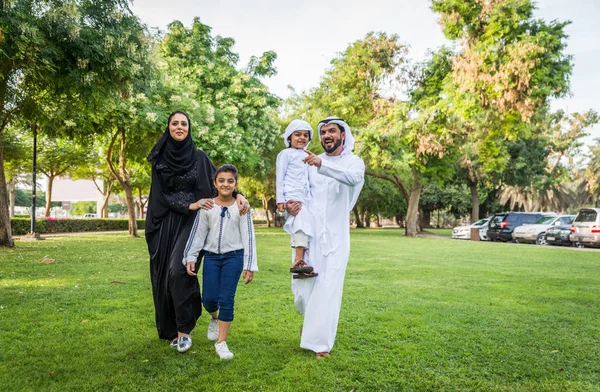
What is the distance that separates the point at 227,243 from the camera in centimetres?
448

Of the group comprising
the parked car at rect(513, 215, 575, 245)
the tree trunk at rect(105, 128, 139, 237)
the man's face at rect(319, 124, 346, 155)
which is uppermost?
the tree trunk at rect(105, 128, 139, 237)

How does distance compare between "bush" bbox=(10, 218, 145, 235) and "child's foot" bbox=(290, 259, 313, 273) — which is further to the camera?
"bush" bbox=(10, 218, 145, 235)

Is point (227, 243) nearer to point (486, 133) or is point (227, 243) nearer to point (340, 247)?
point (340, 247)

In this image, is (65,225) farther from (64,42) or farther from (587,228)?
(587,228)

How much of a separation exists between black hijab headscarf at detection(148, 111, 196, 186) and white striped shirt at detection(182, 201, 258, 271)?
19.3 inches

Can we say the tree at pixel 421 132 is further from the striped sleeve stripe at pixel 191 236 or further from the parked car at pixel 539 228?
the striped sleeve stripe at pixel 191 236

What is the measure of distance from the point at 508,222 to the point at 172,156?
84.4ft

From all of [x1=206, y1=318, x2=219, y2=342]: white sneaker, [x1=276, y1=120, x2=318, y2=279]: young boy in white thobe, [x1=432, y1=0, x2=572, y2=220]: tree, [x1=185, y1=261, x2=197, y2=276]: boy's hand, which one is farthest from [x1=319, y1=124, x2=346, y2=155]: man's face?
[x1=432, y1=0, x2=572, y2=220]: tree

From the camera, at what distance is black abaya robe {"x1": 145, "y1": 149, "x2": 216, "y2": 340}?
458 centimetres

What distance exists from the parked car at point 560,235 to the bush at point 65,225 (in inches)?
1043

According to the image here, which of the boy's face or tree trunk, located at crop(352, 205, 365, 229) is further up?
the boy's face

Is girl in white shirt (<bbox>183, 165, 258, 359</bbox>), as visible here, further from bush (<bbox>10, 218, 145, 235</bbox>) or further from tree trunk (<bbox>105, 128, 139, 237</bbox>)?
bush (<bbox>10, 218, 145, 235</bbox>)

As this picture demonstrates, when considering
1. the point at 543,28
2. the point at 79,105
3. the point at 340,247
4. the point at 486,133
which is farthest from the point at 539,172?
the point at 340,247

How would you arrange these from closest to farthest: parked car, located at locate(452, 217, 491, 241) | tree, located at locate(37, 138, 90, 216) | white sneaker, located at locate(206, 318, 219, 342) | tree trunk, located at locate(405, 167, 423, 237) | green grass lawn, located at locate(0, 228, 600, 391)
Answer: green grass lawn, located at locate(0, 228, 600, 391), white sneaker, located at locate(206, 318, 219, 342), parked car, located at locate(452, 217, 491, 241), tree trunk, located at locate(405, 167, 423, 237), tree, located at locate(37, 138, 90, 216)
